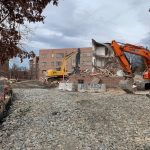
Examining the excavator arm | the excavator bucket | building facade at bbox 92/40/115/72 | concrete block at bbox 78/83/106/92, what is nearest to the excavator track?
the excavator bucket

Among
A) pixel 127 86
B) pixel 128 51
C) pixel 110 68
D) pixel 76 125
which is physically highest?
pixel 128 51

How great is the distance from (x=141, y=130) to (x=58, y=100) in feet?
25.3

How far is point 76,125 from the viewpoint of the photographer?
16.4 m

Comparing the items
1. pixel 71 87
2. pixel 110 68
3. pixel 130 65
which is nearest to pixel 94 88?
pixel 71 87

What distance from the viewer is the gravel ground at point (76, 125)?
45.2ft

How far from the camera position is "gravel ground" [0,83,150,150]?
1379 centimetres

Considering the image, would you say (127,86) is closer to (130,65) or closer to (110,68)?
(130,65)

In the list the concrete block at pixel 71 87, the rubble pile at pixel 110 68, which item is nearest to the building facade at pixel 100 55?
the rubble pile at pixel 110 68

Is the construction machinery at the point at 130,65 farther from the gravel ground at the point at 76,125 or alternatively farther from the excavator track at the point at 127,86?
the gravel ground at the point at 76,125

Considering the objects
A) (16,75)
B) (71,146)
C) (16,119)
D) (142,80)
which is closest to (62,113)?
(16,119)

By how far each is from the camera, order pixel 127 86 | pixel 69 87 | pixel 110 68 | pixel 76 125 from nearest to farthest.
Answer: pixel 76 125, pixel 127 86, pixel 69 87, pixel 110 68

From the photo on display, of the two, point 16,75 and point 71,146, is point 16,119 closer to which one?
point 71,146

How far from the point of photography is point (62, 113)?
18766mm

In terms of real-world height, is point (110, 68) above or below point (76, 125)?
above
